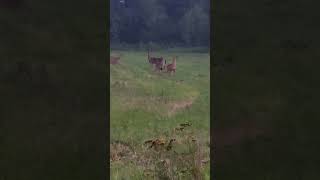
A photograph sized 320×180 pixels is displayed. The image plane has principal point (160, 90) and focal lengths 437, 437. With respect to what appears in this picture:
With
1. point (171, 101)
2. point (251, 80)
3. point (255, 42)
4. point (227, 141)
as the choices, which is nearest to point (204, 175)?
point (227, 141)

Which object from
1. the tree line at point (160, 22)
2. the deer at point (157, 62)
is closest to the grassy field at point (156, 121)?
the deer at point (157, 62)

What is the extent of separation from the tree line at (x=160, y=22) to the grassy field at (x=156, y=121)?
438mm

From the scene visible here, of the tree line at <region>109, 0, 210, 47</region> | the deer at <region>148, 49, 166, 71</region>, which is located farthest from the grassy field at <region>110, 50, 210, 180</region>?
the tree line at <region>109, 0, 210, 47</region>

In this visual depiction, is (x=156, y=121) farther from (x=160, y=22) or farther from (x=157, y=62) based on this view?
(x=160, y=22)

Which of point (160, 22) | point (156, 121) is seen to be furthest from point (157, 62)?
point (156, 121)

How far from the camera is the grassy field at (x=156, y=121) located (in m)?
2.43

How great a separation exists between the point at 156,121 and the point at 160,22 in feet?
11.5

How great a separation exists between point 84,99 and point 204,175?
0.81 metres

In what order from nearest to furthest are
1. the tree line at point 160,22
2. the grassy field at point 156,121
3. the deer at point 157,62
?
the grassy field at point 156,121, the deer at point 157,62, the tree line at point 160,22

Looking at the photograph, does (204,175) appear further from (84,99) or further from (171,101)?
(171,101)

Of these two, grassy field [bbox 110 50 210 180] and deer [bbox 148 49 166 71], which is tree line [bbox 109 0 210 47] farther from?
grassy field [bbox 110 50 210 180]

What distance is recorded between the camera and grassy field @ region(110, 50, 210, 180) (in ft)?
7.97

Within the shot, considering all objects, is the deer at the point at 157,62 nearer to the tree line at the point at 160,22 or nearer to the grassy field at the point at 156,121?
the grassy field at the point at 156,121

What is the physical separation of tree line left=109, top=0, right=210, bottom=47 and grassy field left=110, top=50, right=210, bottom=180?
0.44m
